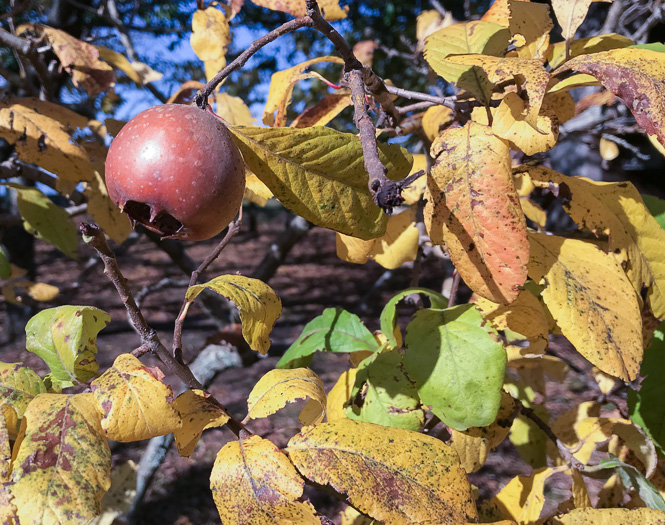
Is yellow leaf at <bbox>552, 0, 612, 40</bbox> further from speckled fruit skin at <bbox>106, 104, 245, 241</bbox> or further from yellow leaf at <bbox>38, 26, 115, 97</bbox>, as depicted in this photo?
yellow leaf at <bbox>38, 26, 115, 97</bbox>

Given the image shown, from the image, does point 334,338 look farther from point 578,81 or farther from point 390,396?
point 578,81

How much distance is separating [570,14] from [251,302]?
687 millimetres

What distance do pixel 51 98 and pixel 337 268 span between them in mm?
7082

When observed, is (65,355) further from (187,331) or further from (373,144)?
(187,331)

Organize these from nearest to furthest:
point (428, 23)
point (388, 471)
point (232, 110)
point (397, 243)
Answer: point (388, 471) < point (397, 243) < point (232, 110) < point (428, 23)

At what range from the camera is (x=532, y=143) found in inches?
28.6

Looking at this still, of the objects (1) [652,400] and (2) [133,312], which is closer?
(2) [133,312]

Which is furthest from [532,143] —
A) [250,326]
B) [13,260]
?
[13,260]

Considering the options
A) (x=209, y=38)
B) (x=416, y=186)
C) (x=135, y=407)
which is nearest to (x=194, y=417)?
(x=135, y=407)

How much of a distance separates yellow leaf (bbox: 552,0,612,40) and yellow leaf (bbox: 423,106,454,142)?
12.3 inches

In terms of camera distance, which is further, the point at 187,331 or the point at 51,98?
the point at 187,331

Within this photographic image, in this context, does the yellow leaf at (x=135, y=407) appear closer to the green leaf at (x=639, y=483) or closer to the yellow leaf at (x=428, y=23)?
the green leaf at (x=639, y=483)

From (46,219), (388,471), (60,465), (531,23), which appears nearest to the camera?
(60,465)

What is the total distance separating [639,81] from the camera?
0.62m
